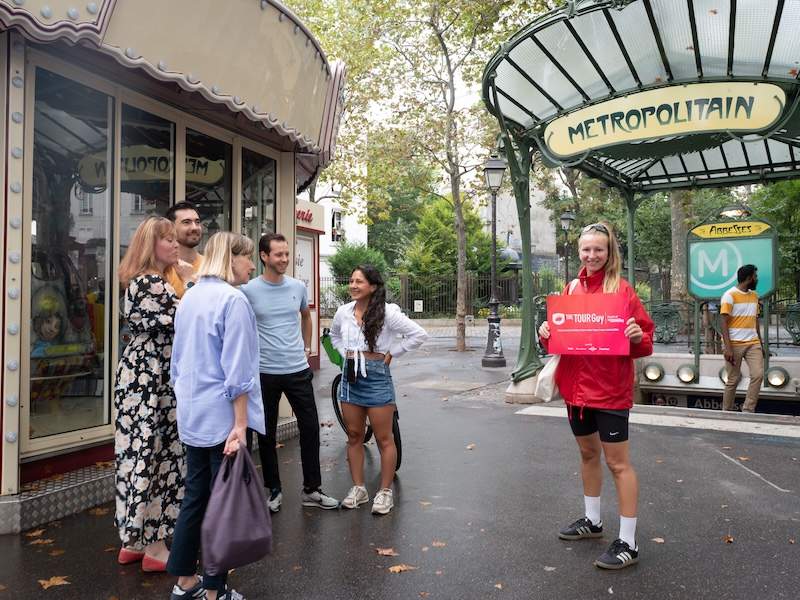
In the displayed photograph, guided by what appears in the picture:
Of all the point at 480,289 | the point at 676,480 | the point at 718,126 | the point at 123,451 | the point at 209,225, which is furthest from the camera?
the point at 480,289

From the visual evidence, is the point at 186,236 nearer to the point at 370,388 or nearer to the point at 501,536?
the point at 370,388

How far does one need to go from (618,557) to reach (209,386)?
2373 millimetres

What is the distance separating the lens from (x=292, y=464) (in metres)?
5.74

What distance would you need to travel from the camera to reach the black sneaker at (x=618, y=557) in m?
3.47

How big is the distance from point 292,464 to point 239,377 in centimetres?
308

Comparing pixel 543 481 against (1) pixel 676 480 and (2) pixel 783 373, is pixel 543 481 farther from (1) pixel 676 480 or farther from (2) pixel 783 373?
(2) pixel 783 373

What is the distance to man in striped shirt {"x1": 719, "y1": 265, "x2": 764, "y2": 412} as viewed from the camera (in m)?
7.73

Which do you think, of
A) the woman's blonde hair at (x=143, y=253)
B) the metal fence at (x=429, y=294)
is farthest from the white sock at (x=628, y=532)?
the metal fence at (x=429, y=294)

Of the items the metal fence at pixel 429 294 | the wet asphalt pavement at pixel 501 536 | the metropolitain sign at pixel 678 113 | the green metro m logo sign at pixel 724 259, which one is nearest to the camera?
the wet asphalt pavement at pixel 501 536

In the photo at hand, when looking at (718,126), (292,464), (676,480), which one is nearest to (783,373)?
(718,126)

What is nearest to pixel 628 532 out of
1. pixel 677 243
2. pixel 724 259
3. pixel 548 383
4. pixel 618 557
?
pixel 618 557

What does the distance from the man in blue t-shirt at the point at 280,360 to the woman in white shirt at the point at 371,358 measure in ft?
0.88

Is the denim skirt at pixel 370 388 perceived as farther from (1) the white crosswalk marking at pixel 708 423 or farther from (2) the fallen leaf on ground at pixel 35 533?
(1) the white crosswalk marking at pixel 708 423

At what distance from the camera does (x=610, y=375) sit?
11.7 feet
